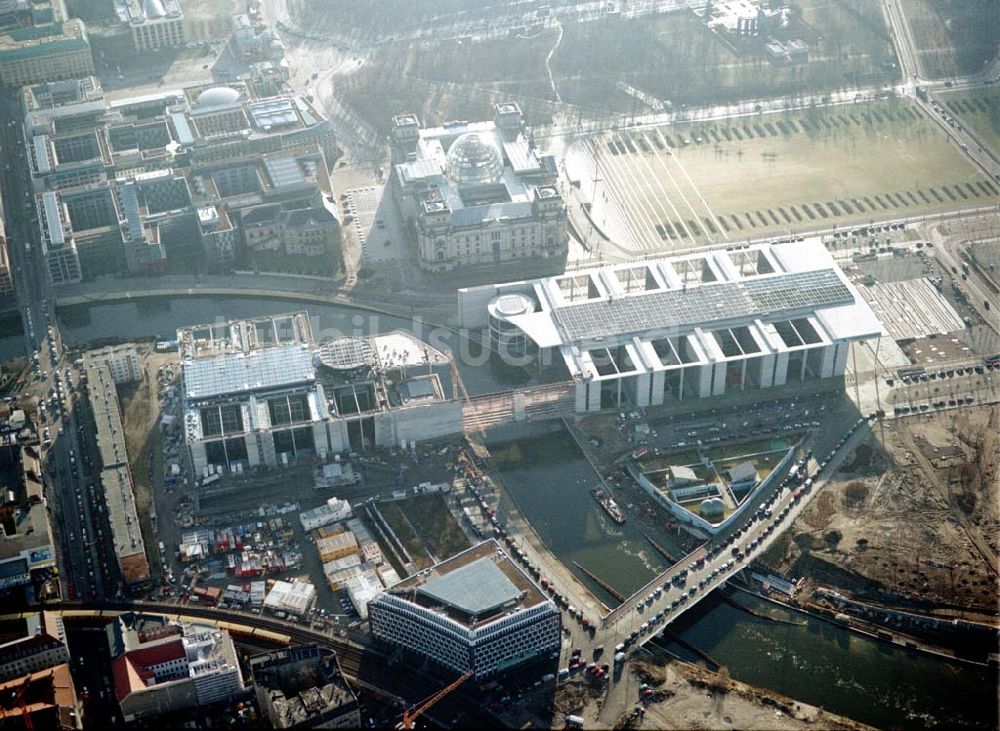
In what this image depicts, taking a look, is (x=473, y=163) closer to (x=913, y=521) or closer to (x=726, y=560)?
(x=726, y=560)

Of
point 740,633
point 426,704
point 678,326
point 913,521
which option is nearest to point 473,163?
point 678,326

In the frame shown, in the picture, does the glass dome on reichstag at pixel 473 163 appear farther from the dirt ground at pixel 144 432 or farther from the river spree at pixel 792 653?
the river spree at pixel 792 653

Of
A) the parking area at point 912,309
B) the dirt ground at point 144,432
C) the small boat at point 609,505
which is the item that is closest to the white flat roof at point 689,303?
the parking area at point 912,309

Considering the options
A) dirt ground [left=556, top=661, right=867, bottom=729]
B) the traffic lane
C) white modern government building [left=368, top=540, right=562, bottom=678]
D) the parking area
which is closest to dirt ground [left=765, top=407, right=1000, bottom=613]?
the traffic lane

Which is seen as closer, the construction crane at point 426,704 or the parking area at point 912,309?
the construction crane at point 426,704

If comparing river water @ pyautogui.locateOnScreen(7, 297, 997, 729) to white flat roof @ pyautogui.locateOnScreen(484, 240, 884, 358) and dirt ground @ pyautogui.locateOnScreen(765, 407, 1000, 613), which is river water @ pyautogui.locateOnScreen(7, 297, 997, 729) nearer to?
dirt ground @ pyautogui.locateOnScreen(765, 407, 1000, 613)

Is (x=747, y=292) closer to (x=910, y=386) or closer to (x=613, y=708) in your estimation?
(x=910, y=386)

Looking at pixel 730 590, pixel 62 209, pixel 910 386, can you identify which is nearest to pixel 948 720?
pixel 730 590
